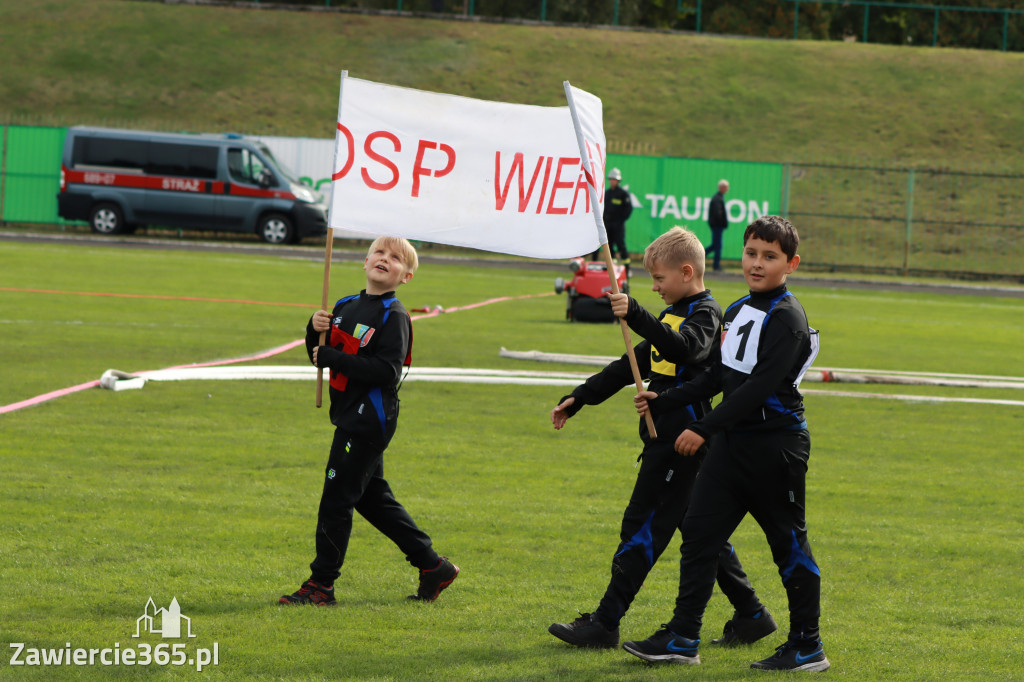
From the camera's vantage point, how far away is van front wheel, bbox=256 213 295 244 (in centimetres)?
3319

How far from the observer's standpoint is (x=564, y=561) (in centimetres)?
598

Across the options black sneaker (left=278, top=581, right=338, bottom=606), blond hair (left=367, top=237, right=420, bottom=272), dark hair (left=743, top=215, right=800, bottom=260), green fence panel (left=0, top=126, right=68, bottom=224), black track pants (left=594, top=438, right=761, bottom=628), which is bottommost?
black sneaker (left=278, top=581, right=338, bottom=606)

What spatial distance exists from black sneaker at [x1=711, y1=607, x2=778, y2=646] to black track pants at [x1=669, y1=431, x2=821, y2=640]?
30 centimetres

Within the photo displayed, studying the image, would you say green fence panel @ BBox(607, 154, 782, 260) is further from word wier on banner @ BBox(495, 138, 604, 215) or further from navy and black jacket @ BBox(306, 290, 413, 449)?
navy and black jacket @ BBox(306, 290, 413, 449)

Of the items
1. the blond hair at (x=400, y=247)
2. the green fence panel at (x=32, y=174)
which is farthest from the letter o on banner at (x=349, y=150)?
the green fence panel at (x=32, y=174)

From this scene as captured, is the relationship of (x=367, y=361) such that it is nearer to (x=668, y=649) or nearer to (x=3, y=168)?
(x=668, y=649)

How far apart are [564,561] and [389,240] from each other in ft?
6.03

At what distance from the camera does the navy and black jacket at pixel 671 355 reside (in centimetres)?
469

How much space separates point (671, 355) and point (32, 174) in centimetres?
3407

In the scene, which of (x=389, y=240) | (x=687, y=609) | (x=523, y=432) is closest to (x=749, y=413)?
(x=687, y=609)

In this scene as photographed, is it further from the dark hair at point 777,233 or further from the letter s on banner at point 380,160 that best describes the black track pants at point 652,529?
the letter s on banner at point 380,160

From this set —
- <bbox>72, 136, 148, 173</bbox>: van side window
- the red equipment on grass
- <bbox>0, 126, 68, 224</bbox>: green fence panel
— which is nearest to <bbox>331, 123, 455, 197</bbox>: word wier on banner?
the red equipment on grass

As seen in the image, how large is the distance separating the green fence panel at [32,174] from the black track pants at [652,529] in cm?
3347

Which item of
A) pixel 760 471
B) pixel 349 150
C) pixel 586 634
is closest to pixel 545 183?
pixel 349 150
